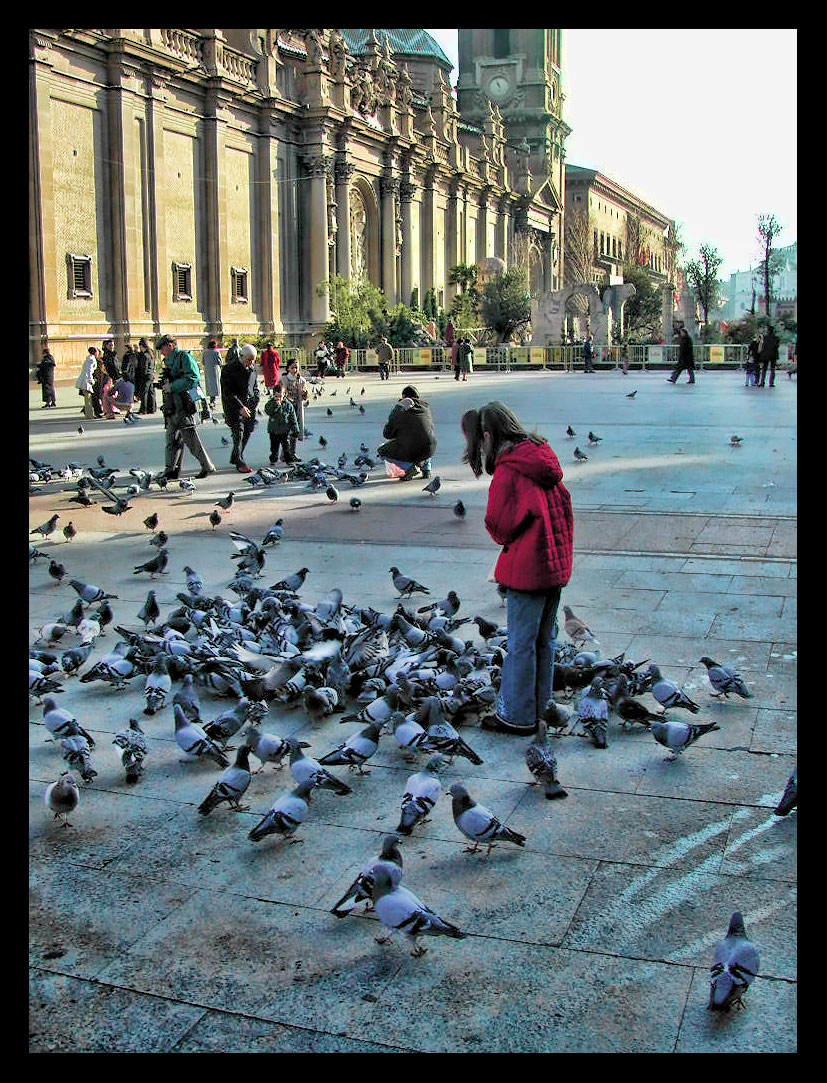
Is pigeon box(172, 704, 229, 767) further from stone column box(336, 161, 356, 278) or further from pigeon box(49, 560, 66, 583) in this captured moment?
stone column box(336, 161, 356, 278)

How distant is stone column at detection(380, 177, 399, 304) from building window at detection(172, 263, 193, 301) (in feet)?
63.7

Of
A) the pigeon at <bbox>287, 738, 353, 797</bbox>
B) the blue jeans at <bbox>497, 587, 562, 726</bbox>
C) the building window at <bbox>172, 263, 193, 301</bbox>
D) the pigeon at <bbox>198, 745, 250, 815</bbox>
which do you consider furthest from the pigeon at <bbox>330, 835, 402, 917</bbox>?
the building window at <bbox>172, 263, 193, 301</bbox>

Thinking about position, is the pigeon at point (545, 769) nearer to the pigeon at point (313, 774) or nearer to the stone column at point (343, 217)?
the pigeon at point (313, 774)

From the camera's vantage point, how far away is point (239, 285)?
4809cm

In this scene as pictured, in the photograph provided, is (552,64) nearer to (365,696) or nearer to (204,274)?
(204,274)

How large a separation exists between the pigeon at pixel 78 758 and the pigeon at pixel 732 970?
10.0 feet

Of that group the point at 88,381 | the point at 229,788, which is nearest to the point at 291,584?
the point at 229,788

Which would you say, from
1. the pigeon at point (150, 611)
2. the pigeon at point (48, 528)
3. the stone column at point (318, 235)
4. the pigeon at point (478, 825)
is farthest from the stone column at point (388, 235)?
the pigeon at point (478, 825)

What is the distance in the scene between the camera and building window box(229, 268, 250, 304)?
156 feet

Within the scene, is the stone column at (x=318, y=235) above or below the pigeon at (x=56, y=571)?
above

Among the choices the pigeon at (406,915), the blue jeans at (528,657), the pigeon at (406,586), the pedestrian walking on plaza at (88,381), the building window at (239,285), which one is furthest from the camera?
the building window at (239,285)

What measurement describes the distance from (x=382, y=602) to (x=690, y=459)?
9.13 meters

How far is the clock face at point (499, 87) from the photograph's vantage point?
102000mm

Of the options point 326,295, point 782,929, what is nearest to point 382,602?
point 782,929
